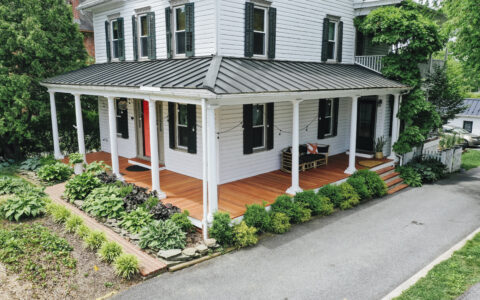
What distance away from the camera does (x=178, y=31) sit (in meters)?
11.4

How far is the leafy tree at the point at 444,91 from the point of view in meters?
15.0

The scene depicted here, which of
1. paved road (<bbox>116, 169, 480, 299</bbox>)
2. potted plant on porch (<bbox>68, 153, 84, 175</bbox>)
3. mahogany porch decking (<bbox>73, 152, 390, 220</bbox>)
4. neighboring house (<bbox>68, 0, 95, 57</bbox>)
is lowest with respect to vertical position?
paved road (<bbox>116, 169, 480, 299</bbox>)

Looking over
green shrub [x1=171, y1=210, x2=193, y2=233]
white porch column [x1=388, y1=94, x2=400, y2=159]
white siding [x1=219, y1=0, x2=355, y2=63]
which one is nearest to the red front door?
white siding [x1=219, y1=0, x2=355, y2=63]

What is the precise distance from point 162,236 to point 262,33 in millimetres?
7288

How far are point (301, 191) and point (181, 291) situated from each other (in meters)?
4.96

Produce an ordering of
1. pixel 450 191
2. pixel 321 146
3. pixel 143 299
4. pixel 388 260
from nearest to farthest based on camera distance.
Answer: pixel 143 299, pixel 388 260, pixel 450 191, pixel 321 146

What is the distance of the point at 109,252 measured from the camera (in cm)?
694

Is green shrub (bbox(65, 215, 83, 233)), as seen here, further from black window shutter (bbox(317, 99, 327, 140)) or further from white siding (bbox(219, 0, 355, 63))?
black window shutter (bbox(317, 99, 327, 140))

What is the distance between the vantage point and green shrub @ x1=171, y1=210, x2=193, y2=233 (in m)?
8.12

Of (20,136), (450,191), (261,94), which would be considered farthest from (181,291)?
(20,136)

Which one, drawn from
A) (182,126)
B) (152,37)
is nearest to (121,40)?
(152,37)

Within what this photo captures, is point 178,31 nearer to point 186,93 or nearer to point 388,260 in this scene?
point 186,93

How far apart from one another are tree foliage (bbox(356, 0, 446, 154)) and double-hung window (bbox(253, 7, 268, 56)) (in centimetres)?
487

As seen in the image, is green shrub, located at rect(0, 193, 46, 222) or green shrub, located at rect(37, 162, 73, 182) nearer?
green shrub, located at rect(0, 193, 46, 222)
